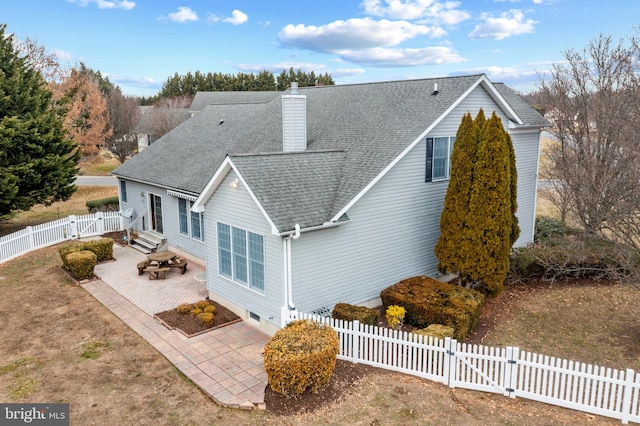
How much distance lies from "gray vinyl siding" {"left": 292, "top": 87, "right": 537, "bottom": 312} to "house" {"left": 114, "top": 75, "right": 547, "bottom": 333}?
0.04 m

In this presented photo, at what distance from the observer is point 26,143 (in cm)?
2239

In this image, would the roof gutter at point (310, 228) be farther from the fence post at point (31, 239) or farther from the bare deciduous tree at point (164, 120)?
the bare deciduous tree at point (164, 120)

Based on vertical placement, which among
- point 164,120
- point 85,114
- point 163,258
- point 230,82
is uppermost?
point 230,82

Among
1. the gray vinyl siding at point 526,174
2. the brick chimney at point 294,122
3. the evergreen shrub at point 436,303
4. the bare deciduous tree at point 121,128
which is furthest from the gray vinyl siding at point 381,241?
the bare deciduous tree at point 121,128

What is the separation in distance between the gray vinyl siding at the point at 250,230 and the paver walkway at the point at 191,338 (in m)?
0.81

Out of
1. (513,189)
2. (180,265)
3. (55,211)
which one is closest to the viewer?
(513,189)

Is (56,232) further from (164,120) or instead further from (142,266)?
(164,120)

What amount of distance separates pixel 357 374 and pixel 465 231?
20.7ft

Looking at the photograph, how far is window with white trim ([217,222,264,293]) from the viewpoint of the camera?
1302cm

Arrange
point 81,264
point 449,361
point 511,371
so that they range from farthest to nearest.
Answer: point 81,264
point 449,361
point 511,371

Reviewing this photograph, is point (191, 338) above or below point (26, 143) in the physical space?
below

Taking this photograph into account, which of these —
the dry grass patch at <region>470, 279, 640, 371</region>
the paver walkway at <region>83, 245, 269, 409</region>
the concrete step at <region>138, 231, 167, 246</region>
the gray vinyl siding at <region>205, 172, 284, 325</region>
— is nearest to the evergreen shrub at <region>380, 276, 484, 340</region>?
the dry grass patch at <region>470, 279, 640, 371</region>

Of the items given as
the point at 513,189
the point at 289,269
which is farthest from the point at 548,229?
the point at 289,269

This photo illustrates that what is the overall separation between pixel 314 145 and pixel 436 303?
7613 millimetres
